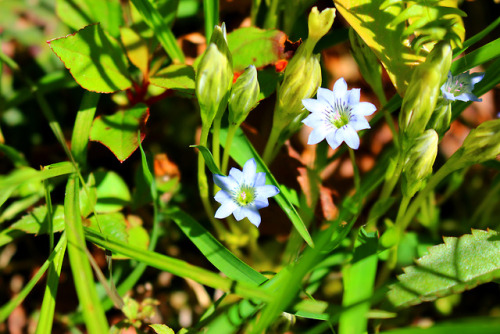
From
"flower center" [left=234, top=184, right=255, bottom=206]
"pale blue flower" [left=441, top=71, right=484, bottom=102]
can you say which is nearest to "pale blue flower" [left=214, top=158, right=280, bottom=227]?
"flower center" [left=234, top=184, right=255, bottom=206]

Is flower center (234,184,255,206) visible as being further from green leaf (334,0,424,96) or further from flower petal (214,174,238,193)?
green leaf (334,0,424,96)

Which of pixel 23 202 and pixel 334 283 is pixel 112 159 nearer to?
pixel 23 202

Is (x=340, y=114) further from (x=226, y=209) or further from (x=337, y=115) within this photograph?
(x=226, y=209)

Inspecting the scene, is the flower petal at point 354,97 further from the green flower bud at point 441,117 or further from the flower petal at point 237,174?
the flower petal at point 237,174

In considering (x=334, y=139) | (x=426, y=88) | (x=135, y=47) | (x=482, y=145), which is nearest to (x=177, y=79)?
(x=135, y=47)

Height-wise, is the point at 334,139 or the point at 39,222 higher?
the point at 334,139
